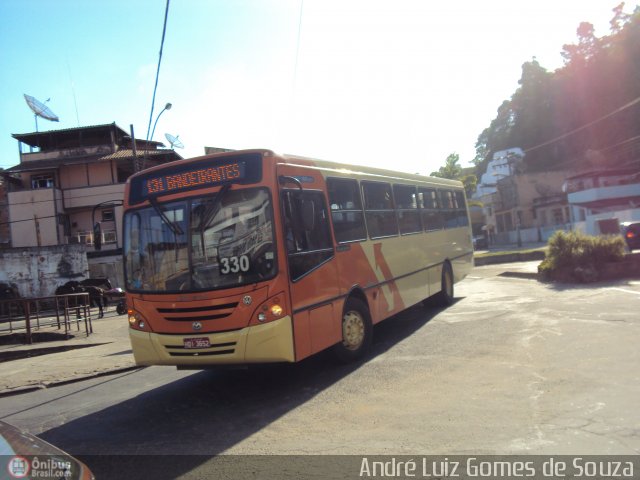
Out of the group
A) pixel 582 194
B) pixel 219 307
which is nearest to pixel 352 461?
pixel 219 307

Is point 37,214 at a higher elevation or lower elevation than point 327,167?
higher

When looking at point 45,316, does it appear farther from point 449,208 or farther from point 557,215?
point 557,215

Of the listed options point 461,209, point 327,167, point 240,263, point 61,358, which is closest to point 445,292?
point 461,209

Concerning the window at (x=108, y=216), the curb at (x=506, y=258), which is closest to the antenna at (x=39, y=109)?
the window at (x=108, y=216)

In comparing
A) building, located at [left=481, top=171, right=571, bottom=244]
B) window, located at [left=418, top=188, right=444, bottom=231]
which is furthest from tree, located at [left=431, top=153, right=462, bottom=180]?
window, located at [left=418, top=188, right=444, bottom=231]

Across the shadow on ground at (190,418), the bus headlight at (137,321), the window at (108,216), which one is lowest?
the shadow on ground at (190,418)

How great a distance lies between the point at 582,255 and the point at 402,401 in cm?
1157

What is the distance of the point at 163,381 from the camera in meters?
7.79

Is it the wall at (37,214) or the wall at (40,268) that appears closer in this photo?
the wall at (40,268)

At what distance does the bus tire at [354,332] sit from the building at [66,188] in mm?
34057

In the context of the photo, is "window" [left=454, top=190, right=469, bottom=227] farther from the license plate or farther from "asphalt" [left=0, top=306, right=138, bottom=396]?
the license plate

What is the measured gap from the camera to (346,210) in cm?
785

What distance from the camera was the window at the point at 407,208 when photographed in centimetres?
991

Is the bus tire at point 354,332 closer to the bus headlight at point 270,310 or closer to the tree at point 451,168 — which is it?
the bus headlight at point 270,310
